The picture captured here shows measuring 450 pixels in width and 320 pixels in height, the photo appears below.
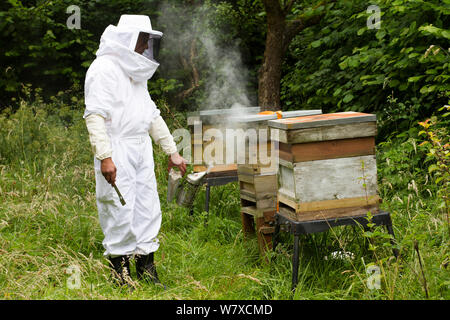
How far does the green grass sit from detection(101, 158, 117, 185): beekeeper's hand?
50 cm

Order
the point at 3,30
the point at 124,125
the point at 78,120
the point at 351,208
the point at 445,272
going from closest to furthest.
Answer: the point at 445,272
the point at 351,208
the point at 124,125
the point at 78,120
the point at 3,30

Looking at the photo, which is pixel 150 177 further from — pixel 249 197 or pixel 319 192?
pixel 319 192

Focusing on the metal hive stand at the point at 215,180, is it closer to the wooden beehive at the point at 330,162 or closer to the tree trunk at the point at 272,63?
the wooden beehive at the point at 330,162

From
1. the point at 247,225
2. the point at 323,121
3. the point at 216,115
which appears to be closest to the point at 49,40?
the point at 216,115

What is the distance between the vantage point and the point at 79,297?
2.82 m

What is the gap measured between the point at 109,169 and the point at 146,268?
82 cm

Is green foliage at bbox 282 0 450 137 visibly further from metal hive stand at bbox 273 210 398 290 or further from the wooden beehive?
metal hive stand at bbox 273 210 398 290

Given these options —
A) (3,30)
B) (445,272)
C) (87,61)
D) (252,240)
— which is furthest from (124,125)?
(3,30)

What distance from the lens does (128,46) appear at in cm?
331

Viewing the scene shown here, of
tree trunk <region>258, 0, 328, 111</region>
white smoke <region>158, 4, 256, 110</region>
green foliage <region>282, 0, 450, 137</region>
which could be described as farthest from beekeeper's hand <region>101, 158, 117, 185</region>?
white smoke <region>158, 4, 256, 110</region>

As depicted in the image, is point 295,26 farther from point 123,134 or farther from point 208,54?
point 123,134

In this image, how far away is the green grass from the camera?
295 centimetres

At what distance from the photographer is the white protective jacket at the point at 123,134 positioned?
3221mm
